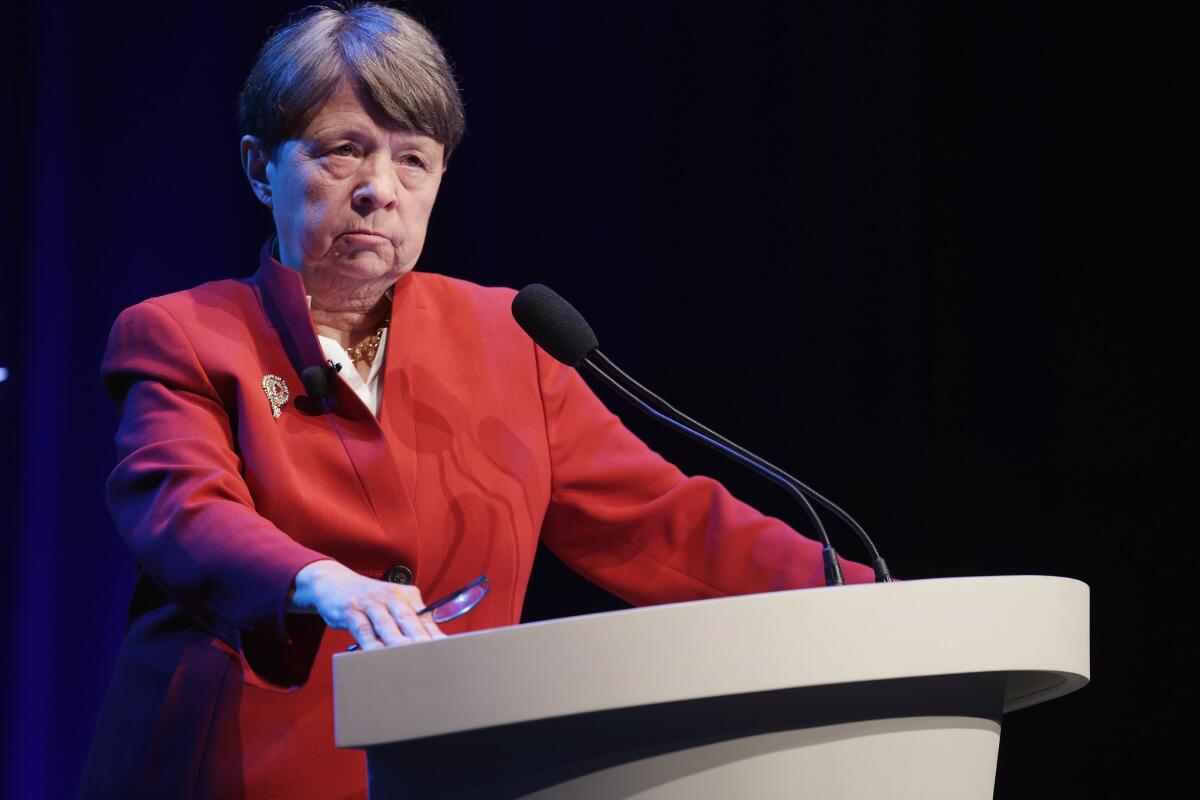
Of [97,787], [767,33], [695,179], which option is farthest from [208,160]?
[97,787]

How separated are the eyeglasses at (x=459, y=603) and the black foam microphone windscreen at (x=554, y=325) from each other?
1.67ft

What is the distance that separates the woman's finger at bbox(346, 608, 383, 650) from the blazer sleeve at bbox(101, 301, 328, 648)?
0.14m

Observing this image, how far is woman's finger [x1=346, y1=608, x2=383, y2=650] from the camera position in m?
1.02

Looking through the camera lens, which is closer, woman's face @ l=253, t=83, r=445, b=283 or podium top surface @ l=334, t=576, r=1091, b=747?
podium top surface @ l=334, t=576, r=1091, b=747

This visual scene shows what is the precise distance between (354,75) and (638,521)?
2.35 ft

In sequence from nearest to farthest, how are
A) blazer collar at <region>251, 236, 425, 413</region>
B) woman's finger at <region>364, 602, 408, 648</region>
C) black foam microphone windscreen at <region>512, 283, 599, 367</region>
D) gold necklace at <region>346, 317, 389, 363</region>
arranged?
woman's finger at <region>364, 602, 408, 648</region>, black foam microphone windscreen at <region>512, 283, 599, 367</region>, blazer collar at <region>251, 236, 425, 413</region>, gold necklace at <region>346, 317, 389, 363</region>

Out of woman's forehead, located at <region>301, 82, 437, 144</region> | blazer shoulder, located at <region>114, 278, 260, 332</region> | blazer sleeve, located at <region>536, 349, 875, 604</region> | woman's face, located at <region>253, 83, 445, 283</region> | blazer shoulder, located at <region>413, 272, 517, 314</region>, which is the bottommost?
blazer sleeve, located at <region>536, 349, 875, 604</region>

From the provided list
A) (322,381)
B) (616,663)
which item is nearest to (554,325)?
(322,381)

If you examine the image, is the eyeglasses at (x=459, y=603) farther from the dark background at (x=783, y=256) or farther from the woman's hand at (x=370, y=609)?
the dark background at (x=783, y=256)

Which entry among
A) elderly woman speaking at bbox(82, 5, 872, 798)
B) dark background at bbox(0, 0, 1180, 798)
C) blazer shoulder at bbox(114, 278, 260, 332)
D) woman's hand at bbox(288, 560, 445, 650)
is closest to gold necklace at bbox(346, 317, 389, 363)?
elderly woman speaking at bbox(82, 5, 872, 798)

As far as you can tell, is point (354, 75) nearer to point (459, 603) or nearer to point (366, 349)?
point (366, 349)

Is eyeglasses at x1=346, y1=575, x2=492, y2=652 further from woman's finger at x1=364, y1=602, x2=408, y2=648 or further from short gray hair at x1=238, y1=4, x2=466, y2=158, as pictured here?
short gray hair at x1=238, y1=4, x2=466, y2=158

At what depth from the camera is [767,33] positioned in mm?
2689

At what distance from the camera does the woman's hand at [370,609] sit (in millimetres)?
1019
